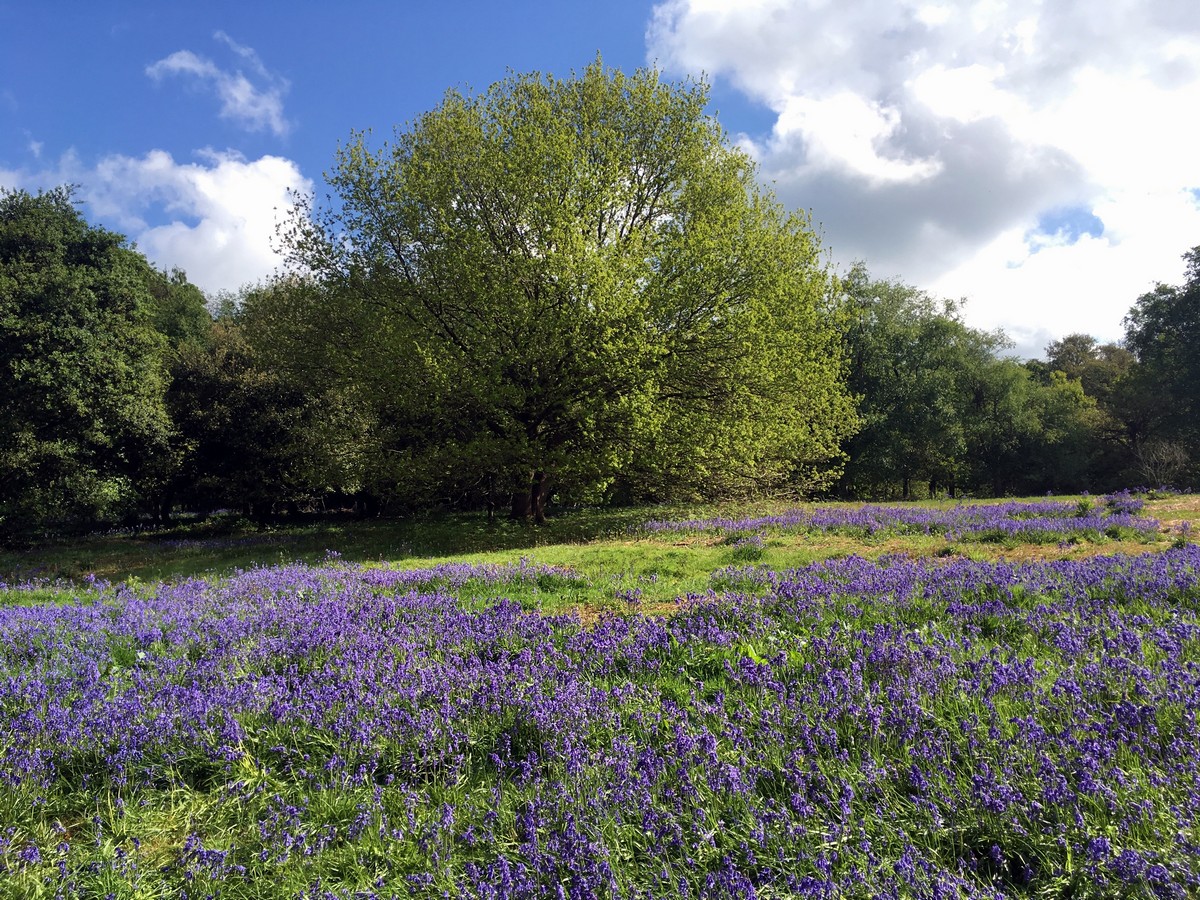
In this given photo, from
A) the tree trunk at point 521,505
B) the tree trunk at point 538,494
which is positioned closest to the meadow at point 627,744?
the tree trunk at point 538,494

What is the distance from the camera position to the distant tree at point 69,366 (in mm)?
21547

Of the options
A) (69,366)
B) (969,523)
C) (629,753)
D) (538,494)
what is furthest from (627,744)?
(69,366)

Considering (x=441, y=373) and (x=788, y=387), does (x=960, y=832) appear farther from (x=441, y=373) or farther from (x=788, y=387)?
(x=788, y=387)

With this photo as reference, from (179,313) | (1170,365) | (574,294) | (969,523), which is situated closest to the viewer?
(969,523)

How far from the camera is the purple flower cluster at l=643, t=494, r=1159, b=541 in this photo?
11680mm

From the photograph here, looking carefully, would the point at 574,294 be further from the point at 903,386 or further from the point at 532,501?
the point at 903,386

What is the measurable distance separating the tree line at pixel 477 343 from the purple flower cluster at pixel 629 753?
36.3 ft

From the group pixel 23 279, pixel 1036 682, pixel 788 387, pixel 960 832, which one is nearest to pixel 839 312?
pixel 788 387

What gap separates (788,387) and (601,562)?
37.9ft

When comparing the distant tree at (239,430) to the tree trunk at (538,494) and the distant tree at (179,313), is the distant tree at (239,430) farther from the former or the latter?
the distant tree at (179,313)

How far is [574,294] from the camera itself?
17188mm

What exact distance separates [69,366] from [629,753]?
27.0 metres

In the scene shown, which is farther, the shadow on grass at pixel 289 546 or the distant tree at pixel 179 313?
the distant tree at pixel 179 313

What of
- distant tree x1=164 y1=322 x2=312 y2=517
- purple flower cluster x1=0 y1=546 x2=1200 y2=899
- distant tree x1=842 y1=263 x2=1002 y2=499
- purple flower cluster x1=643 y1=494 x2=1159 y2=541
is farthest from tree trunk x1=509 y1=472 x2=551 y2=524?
distant tree x1=842 y1=263 x2=1002 y2=499
